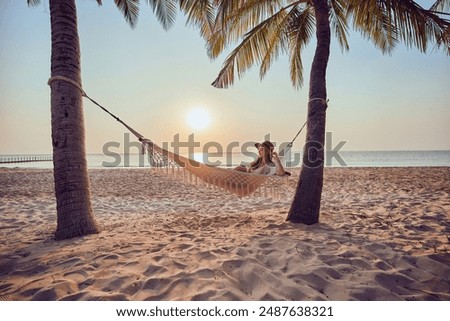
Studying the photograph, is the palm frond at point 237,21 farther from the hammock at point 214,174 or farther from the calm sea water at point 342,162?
the calm sea water at point 342,162

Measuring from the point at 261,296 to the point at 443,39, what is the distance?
272cm

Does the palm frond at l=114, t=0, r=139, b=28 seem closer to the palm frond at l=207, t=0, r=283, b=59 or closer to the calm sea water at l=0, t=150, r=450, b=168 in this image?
the palm frond at l=207, t=0, r=283, b=59

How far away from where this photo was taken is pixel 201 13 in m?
2.81

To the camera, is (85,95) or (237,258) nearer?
(237,258)

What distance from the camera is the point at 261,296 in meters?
1.25

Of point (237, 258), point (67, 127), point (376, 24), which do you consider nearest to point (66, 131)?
point (67, 127)

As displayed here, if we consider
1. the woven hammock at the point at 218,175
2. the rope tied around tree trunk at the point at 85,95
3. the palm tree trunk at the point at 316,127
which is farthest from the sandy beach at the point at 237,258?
the rope tied around tree trunk at the point at 85,95

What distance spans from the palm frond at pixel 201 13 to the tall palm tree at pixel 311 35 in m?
0.18

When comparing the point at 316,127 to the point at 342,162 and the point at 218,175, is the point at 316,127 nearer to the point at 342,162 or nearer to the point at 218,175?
the point at 218,175

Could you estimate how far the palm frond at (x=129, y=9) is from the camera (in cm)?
310

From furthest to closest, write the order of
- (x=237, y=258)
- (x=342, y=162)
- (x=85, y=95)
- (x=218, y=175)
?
(x=342, y=162), (x=218, y=175), (x=85, y=95), (x=237, y=258)

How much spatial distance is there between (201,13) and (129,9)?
3.41 feet

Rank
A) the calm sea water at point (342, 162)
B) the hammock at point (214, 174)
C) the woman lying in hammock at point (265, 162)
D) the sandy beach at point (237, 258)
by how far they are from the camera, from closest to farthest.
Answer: the sandy beach at point (237, 258)
the hammock at point (214, 174)
the woman lying in hammock at point (265, 162)
the calm sea water at point (342, 162)
